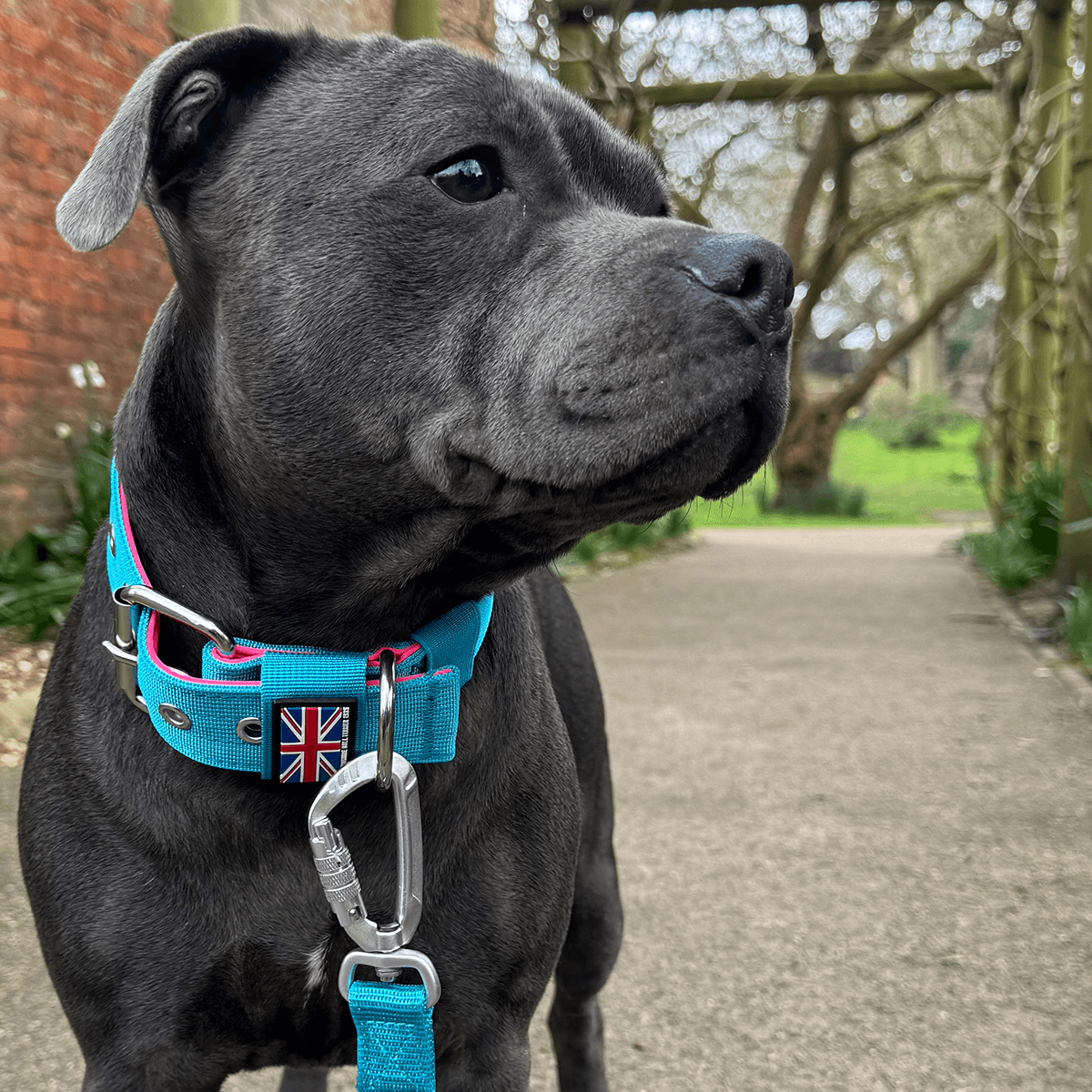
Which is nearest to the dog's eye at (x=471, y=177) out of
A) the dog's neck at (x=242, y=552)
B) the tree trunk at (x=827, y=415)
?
the dog's neck at (x=242, y=552)

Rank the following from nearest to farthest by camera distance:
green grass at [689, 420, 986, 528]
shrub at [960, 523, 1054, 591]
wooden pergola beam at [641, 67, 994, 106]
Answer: shrub at [960, 523, 1054, 591]
wooden pergola beam at [641, 67, 994, 106]
green grass at [689, 420, 986, 528]

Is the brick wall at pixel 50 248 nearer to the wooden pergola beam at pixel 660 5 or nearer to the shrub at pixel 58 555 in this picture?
the shrub at pixel 58 555

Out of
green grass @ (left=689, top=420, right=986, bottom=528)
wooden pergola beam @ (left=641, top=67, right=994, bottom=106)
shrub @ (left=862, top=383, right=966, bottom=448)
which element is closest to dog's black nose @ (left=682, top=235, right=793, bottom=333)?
wooden pergola beam @ (left=641, top=67, right=994, bottom=106)

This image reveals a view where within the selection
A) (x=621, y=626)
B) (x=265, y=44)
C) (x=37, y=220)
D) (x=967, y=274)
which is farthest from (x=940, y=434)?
(x=265, y=44)

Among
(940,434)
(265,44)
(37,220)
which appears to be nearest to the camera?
(265,44)

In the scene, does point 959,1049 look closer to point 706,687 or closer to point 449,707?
point 449,707

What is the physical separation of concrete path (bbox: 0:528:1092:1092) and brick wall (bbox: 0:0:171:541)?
1670 millimetres

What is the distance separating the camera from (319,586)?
4.91 ft

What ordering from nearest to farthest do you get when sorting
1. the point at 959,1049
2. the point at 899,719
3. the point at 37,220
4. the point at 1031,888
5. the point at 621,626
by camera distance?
the point at 959,1049
the point at 1031,888
the point at 37,220
the point at 899,719
the point at 621,626

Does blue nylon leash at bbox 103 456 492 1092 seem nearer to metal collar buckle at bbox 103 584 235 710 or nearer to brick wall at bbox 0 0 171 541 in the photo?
metal collar buckle at bbox 103 584 235 710

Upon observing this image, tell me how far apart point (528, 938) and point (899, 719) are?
3682 mm

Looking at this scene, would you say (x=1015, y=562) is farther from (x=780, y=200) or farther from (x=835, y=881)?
(x=780, y=200)

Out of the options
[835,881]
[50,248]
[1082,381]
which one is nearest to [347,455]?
[835,881]

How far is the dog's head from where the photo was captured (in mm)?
1364
